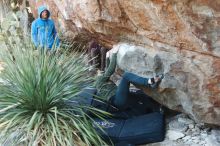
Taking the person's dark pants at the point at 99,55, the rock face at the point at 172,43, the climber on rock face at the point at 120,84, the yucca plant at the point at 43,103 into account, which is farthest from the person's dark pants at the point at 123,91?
the person's dark pants at the point at 99,55

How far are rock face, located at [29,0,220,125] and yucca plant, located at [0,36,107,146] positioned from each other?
0.75m

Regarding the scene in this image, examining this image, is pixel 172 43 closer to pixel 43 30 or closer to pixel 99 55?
pixel 43 30

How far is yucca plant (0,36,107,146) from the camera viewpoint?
15.2 feet

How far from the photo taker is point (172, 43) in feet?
15.2

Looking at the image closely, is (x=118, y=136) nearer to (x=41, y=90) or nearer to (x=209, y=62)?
(x=41, y=90)

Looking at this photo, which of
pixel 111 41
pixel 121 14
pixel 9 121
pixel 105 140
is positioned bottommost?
Answer: pixel 105 140

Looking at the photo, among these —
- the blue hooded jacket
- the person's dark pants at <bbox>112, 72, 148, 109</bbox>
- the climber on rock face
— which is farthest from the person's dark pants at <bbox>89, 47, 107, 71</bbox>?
the person's dark pants at <bbox>112, 72, 148, 109</bbox>

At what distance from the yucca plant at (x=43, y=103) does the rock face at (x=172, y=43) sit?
0.75m

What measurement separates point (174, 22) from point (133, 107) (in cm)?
158

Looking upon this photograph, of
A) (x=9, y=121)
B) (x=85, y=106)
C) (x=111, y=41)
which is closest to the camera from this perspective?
(x=9, y=121)

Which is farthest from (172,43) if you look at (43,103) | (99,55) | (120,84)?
(99,55)

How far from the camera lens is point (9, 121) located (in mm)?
4699

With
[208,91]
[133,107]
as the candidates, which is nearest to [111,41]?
[133,107]

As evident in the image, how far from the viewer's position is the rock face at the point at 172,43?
13.7ft
